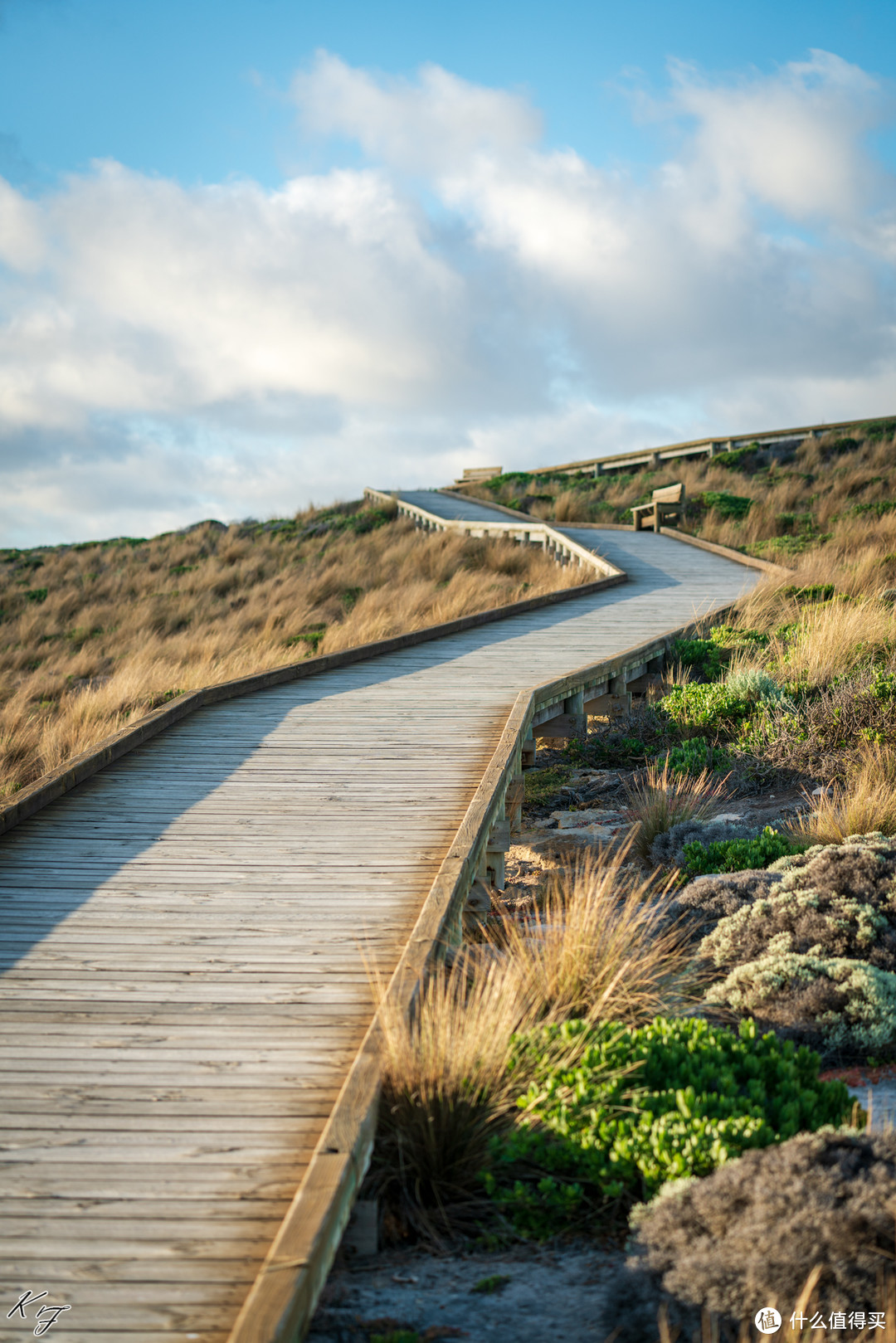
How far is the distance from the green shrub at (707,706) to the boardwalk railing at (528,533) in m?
5.80

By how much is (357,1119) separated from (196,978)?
130 cm

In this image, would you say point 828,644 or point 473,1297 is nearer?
point 473,1297

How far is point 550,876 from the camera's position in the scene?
619 cm

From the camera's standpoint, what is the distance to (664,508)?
21.6 m

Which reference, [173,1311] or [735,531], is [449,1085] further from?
[735,531]

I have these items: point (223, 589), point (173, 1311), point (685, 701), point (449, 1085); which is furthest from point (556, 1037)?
point (223, 589)

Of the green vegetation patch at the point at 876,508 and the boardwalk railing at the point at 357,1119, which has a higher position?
the green vegetation patch at the point at 876,508

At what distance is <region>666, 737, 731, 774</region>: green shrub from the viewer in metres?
8.45

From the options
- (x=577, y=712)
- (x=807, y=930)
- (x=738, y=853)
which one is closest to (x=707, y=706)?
(x=577, y=712)

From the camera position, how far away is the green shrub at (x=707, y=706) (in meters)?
9.16

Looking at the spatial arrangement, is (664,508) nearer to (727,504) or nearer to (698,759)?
(727,504)

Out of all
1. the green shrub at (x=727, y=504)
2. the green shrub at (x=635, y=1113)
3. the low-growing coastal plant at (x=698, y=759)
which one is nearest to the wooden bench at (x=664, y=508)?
the green shrub at (x=727, y=504)

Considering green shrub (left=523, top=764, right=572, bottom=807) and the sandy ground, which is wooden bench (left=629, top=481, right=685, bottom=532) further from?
the sandy ground

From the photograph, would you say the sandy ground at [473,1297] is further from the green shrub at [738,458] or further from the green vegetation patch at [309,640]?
the green shrub at [738,458]
